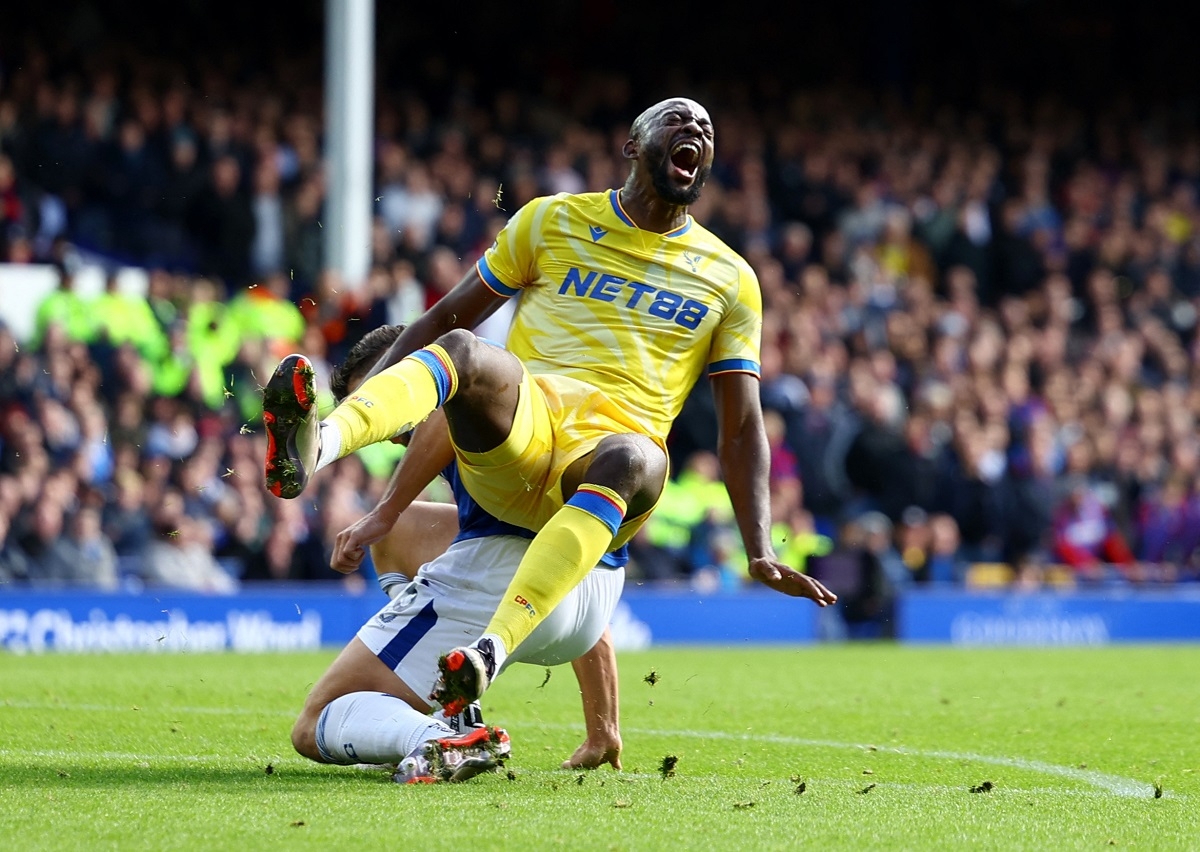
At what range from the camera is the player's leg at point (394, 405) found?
4336 mm

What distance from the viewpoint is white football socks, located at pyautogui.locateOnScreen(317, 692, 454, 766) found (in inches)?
208

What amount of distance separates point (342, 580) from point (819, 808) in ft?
30.5

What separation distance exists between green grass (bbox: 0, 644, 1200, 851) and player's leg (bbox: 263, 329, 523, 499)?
895mm

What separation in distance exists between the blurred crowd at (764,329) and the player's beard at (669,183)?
7.56m

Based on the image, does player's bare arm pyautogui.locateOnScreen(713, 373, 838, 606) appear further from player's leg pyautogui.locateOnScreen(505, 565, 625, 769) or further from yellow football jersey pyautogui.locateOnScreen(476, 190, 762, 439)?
player's leg pyautogui.locateOnScreen(505, 565, 625, 769)

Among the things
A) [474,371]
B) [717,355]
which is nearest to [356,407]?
[474,371]

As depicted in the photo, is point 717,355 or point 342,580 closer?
point 717,355

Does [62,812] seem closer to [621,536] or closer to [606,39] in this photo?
[621,536]

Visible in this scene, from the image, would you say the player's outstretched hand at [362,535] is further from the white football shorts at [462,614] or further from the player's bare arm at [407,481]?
the white football shorts at [462,614]

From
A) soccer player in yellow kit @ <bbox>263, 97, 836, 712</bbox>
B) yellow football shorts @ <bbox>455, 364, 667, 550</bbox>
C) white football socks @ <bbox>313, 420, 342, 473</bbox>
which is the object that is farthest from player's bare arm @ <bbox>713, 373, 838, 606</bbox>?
white football socks @ <bbox>313, 420, 342, 473</bbox>

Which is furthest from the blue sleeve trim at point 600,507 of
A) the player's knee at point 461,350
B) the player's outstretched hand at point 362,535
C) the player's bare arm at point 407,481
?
the player's outstretched hand at point 362,535

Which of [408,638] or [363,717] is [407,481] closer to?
[408,638]

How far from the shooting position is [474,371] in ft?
16.3

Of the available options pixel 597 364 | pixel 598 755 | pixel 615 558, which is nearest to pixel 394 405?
pixel 597 364
